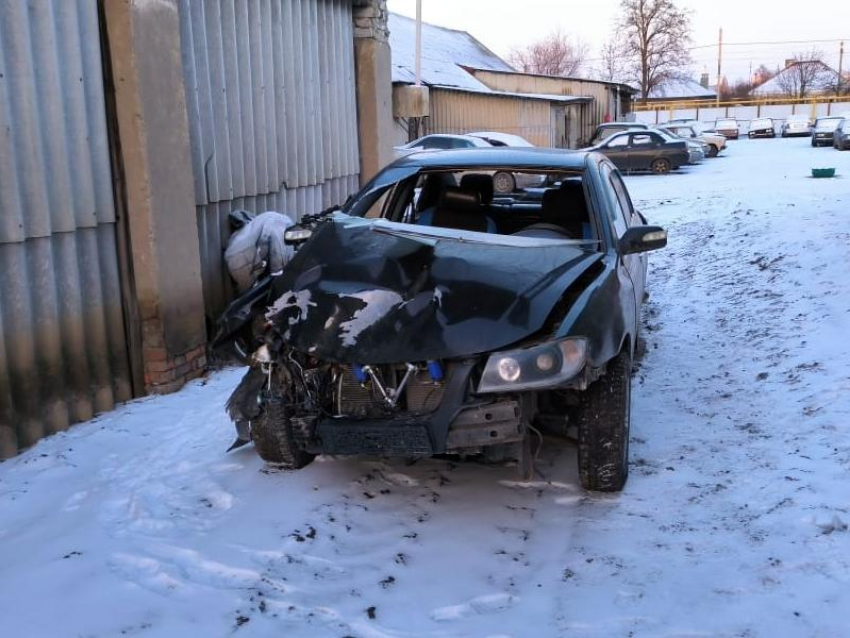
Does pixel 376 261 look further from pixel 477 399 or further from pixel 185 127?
pixel 185 127

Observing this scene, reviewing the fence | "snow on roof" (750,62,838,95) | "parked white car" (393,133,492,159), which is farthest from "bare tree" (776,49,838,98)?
"parked white car" (393,133,492,159)

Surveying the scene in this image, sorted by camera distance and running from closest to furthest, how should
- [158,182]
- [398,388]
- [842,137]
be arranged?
[398,388]
[158,182]
[842,137]

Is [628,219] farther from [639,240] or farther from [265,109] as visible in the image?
[265,109]

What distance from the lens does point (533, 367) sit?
3432mm

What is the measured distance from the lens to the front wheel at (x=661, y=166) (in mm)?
23594

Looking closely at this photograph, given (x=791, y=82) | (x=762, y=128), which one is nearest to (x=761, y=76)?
(x=791, y=82)

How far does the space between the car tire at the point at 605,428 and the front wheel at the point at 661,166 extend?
69.5 ft

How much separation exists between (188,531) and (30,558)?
0.65 metres

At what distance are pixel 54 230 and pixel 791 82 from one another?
90.5 metres

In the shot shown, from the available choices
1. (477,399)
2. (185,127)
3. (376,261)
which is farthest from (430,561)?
(185,127)

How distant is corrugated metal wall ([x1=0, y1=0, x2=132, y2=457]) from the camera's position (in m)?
4.55

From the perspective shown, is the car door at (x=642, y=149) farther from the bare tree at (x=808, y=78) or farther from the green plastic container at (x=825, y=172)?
the bare tree at (x=808, y=78)

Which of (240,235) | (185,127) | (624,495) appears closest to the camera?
(624,495)

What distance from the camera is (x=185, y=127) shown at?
229 inches
